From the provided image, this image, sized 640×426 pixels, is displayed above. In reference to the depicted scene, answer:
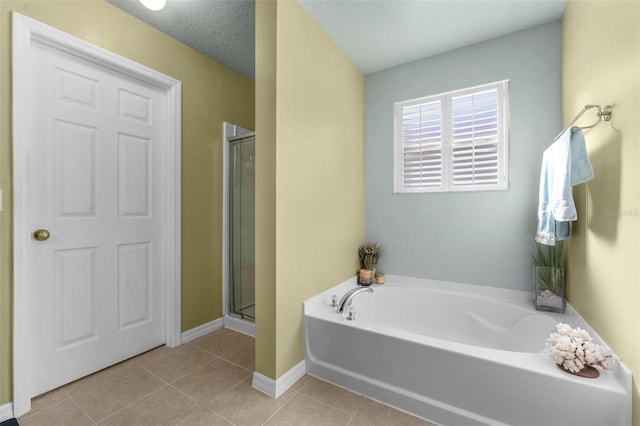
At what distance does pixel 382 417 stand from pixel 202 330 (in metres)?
1.66

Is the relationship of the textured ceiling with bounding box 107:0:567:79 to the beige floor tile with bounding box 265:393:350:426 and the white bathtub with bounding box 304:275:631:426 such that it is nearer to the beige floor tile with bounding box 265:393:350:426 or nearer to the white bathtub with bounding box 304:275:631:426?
the white bathtub with bounding box 304:275:631:426

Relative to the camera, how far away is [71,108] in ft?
5.70

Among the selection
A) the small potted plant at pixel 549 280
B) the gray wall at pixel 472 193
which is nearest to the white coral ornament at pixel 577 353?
the small potted plant at pixel 549 280

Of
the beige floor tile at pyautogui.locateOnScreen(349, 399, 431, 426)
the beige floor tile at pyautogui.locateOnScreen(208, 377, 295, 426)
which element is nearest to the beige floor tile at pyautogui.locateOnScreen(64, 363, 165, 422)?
the beige floor tile at pyautogui.locateOnScreen(208, 377, 295, 426)

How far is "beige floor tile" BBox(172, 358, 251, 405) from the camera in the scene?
1.65 metres

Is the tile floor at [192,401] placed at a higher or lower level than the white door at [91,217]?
lower

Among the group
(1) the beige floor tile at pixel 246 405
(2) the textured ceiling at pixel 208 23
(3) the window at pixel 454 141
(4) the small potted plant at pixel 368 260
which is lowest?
(1) the beige floor tile at pixel 246 405

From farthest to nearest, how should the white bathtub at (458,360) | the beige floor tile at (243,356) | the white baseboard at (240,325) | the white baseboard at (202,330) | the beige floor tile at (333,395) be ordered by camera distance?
the white baseboard at (240,325) < the white baseboard at (202,330) < the beige floor tile at (243,356) < the beige floor tile at (333,395) < the white bathtub at (458,360)

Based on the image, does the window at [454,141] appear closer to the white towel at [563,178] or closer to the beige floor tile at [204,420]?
the white towel at [563,178]

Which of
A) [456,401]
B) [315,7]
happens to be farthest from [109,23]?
[456,401]

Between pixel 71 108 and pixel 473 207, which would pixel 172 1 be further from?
pixel 473 207

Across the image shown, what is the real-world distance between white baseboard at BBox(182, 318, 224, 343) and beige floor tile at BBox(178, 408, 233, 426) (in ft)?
3.00

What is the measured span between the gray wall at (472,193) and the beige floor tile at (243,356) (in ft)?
4.47

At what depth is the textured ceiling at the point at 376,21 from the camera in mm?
1854
